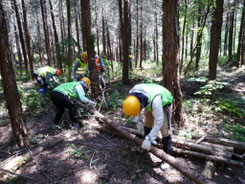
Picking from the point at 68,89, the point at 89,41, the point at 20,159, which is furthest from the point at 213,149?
the point at 89,41

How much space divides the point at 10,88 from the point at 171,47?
12.9ft

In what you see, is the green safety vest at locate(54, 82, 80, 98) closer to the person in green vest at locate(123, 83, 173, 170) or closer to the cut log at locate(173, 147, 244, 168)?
the person in green vest at locate(123, 83, 173, 170)

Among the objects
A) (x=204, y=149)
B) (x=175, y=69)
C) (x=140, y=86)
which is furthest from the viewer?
(x=175, y=69)

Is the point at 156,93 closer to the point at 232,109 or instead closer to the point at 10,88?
the point at 10,88

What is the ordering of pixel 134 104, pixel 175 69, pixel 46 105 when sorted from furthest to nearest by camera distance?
pixel 46 105
pixel 175 69
pixel 134 104

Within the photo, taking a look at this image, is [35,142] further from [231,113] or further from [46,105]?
[231,113]

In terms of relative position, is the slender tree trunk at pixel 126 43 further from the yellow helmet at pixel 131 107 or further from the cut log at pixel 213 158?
the yellow helmet at pixel 131 107

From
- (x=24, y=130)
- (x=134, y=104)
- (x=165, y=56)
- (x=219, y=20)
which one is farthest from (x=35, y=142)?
(x=219, y=20)

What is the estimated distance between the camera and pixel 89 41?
572 centimetres

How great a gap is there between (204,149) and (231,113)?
9.53 ft

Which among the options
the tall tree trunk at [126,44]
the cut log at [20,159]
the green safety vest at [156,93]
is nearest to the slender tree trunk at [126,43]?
the tall tree trunk at [126,44]

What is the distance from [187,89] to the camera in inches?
315

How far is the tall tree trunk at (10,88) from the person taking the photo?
3533 millimetres

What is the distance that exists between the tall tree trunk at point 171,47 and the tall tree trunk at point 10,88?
11.9ft
